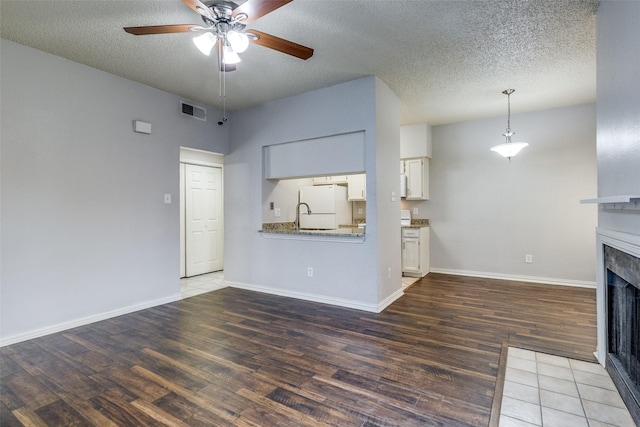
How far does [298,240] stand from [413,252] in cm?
218

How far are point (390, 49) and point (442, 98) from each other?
5.39 feet

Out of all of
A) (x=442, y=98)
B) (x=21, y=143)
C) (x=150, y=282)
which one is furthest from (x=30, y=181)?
(x=442, y=98)

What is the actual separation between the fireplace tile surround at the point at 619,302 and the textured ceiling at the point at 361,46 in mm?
1795

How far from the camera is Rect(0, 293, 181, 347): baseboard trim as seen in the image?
2.77 m

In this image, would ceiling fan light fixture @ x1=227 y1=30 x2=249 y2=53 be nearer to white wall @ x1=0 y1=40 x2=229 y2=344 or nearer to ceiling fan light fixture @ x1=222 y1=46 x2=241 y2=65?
ceiling fan light fixture @ x1=222 y1=46 x2=241 y2=65

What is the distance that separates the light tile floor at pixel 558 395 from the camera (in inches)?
67.1

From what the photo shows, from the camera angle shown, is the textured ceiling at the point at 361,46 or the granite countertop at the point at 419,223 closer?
the textured ceiling at the point at 361,46

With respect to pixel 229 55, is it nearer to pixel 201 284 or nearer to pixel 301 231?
pixel 301 231

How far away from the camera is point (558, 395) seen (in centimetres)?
193

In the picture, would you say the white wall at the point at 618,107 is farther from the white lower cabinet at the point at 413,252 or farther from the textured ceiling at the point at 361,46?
the white lower cabinet at the point at 413,252

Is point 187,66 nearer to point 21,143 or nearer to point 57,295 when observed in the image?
point 21,143

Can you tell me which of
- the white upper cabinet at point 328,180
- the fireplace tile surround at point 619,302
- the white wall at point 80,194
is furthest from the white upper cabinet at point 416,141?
the white wall at point 80,194

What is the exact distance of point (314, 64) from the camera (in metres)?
3.24

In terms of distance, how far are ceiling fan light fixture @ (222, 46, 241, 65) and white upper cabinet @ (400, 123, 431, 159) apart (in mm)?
3773
